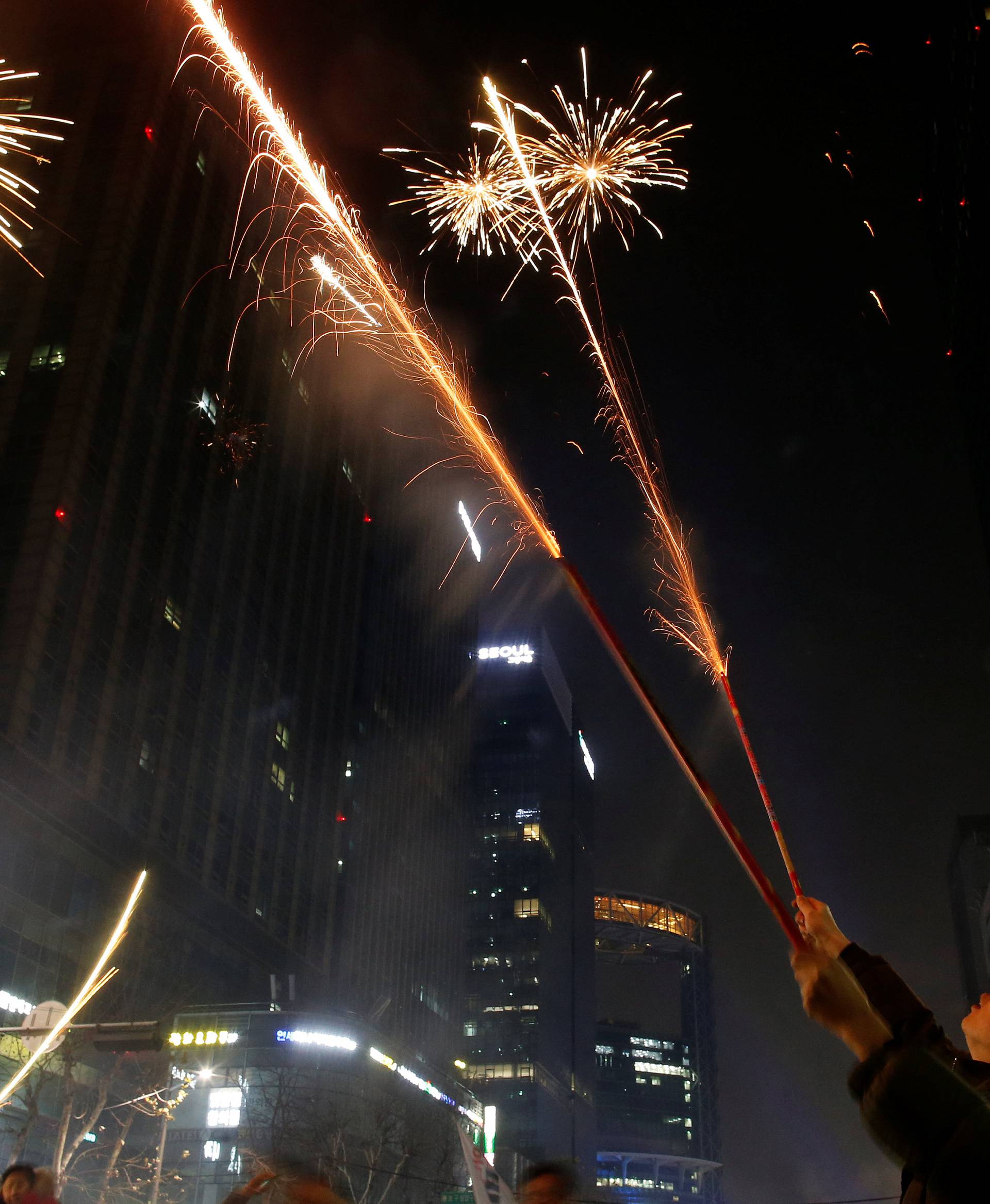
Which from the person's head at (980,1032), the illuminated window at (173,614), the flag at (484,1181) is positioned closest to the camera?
the person's head at (980,1032)

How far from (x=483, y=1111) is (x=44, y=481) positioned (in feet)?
192

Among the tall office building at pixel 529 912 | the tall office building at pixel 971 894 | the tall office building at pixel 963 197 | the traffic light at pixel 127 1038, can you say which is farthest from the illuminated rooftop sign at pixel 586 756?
the traffic light at pixel 127 1038

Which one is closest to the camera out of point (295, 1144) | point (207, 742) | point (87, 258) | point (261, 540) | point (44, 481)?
point (295, 1144)

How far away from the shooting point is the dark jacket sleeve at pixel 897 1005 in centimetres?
209

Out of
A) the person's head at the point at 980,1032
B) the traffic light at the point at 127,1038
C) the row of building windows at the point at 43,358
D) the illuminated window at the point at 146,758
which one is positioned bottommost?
the person's head at the point at 980,1032

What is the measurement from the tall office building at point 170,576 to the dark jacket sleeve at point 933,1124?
1816 inches

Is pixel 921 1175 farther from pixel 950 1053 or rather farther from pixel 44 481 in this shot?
pixel 44 481

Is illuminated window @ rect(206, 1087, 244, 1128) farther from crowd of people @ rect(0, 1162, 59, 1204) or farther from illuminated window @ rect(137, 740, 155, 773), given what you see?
crowd of people @ rect(0, 1162, 59, 1204)

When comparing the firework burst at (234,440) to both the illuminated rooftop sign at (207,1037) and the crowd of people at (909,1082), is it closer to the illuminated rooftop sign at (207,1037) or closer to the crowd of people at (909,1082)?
the illuminated rooftop sign at (207,1037)

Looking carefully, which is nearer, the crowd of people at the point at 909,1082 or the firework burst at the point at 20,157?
the crowd of people at the point at 909,1082

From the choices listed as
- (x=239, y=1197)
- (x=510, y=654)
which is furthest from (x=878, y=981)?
(x=510, y=654)

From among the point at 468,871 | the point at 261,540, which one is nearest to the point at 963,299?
the point at 261,540

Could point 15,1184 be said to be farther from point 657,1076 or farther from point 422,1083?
point 657,1076

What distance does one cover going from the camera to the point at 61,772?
47.1 meters
